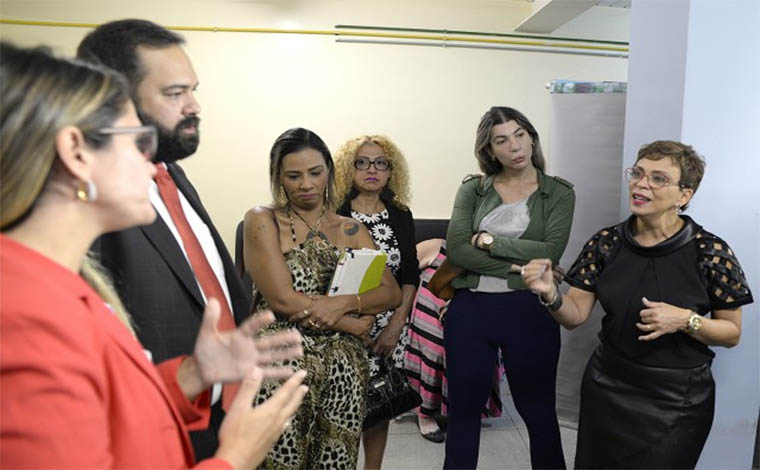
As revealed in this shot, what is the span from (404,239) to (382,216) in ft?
0.51

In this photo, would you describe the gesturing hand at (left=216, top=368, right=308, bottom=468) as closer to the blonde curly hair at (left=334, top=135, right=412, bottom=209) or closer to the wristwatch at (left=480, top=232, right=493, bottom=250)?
the wristwatch at (left=480, top=232, right=493, bottom=250)

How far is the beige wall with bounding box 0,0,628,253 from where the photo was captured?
4680 millimetres

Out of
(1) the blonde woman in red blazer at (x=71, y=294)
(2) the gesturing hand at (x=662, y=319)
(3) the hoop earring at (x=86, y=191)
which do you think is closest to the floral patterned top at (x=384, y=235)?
(2) the gesturing hand at (x=662, y=319)

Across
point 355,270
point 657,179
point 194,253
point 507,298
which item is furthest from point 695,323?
point 194,253

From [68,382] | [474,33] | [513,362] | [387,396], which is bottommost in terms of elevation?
[387,396]

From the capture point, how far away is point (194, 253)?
1.31 meters

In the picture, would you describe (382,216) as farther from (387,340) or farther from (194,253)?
(194,253)

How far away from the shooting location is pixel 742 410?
→ 2.17 m

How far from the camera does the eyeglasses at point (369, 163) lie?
2631mm

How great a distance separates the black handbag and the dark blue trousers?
222 millimetres

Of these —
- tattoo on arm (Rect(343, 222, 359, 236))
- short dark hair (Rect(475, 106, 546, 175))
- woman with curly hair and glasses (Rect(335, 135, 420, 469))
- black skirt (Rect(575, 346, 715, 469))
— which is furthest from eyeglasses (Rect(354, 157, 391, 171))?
black skirt (Rect(575, 346, 715, 469))

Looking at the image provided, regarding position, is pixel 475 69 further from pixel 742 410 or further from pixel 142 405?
pixel 142 405

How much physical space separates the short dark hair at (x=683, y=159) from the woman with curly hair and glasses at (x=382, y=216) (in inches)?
41.8

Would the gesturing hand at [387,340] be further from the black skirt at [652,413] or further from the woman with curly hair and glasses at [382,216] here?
the black skirt at [652,413]
